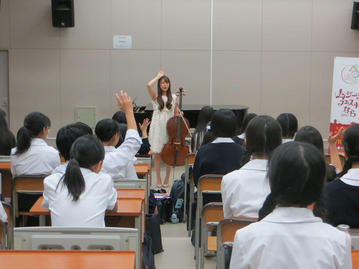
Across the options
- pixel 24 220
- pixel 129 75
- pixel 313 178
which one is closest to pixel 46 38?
pixel 129 75

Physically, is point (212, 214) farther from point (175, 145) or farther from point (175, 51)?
point (175, 51)

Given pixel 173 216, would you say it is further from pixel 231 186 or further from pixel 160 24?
pixel 160 24

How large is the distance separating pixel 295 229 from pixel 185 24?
852cm

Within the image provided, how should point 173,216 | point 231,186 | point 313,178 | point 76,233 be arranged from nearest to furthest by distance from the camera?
point 313,178, point 76,233, point 231,186, point 173,216

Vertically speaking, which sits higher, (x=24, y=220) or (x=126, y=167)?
(x=126, y=167)

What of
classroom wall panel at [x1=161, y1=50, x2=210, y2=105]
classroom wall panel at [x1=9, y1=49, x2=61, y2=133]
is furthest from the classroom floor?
classroom wall panel at [x1=9, y1=49, x2=61, y2=133]

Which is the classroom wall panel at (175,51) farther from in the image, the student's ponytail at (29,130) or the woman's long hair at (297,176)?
the woman's long hair at (297,176)

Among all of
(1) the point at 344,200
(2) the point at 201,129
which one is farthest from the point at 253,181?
(2) the point at 201,129

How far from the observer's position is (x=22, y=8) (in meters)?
9.64

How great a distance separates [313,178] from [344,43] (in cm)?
897

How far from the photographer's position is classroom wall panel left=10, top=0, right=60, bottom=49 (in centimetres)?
964

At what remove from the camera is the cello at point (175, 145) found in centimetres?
628

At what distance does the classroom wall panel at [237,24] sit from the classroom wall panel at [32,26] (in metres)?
2.96

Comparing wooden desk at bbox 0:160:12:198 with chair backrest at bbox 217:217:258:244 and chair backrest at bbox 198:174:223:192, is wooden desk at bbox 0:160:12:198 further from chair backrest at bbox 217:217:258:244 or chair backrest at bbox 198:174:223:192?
chair backrest at bbox 217:217:258:244
